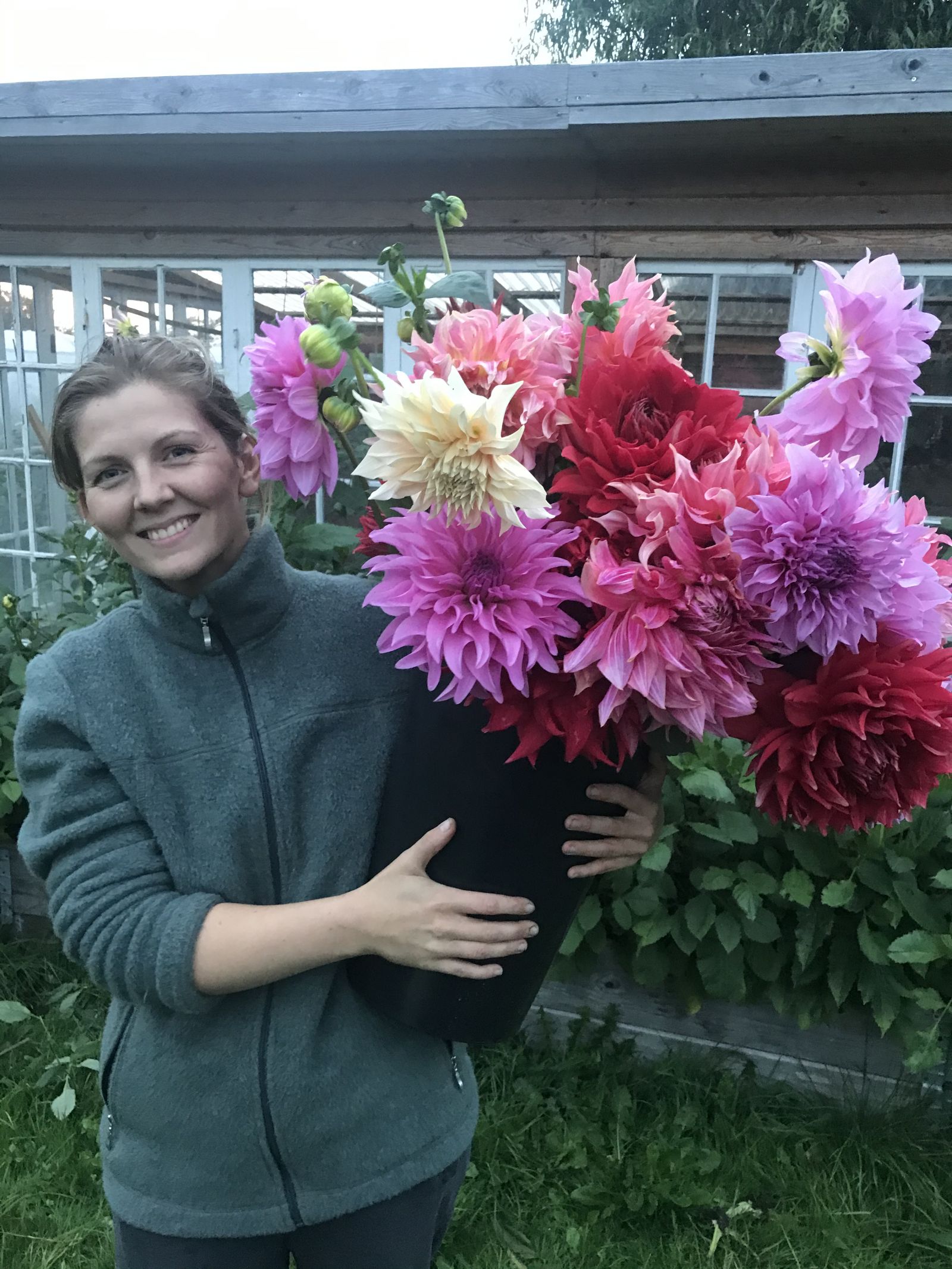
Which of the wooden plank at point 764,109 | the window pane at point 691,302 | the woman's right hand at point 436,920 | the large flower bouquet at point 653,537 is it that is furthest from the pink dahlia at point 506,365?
the window pane at point 691,302

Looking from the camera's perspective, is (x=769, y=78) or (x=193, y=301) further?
(x=193, y=301)

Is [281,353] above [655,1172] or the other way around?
above

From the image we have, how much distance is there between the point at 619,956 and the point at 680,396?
1.82 metres

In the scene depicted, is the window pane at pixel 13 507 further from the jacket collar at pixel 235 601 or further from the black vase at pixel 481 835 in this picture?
the black vase at pixel 481 835

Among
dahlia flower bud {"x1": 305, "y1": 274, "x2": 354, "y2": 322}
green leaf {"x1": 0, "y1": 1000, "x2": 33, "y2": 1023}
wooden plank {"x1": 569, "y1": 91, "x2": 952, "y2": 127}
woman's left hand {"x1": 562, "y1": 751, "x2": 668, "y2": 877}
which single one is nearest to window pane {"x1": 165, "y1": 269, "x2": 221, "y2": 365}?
wooden plank {"x1": 569, "y1": 91, "x2": 952, "y2": 127}

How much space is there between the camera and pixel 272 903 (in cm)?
100

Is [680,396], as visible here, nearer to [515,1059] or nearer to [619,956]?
[619,956]

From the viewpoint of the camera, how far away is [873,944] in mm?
1970

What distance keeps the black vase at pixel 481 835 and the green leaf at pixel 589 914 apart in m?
1.15

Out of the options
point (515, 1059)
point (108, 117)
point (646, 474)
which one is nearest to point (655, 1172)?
point (515, 1059)

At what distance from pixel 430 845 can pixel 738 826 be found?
1305 mm

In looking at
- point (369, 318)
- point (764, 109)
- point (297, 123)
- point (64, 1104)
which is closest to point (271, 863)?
point (64, 1104)

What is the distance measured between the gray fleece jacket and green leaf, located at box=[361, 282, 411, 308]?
1.07 feet

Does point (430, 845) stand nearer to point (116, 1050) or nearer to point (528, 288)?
point (116, 1050)
